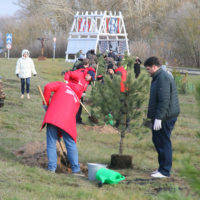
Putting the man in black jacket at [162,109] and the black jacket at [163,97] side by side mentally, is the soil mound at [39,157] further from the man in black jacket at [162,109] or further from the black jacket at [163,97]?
the black jacket at [163,97]

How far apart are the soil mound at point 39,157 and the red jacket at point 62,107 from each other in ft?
2.98

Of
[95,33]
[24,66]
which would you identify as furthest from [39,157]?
[95,33]

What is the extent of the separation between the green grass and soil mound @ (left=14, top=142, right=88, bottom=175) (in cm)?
19

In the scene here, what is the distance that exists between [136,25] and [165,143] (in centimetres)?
6263

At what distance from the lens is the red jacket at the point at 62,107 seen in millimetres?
6891

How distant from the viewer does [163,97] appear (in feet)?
22.5

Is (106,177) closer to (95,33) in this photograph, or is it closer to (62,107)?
(62,107)

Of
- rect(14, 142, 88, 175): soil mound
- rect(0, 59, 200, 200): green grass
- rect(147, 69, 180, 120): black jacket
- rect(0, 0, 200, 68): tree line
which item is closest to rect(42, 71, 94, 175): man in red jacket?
rect(0, 59, 200, 200): green grass

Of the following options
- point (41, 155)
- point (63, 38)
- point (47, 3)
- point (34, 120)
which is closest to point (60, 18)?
point (47, 3)

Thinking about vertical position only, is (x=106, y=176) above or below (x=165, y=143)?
below

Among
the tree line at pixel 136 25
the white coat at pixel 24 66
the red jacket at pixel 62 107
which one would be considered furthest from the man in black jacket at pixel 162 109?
the tree line at pixel 136 25

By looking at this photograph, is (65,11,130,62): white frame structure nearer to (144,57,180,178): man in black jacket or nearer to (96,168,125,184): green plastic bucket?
(144,57,180,178): man in black jacket

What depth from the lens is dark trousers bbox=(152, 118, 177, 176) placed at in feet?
23.0

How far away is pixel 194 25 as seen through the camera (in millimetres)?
50719
